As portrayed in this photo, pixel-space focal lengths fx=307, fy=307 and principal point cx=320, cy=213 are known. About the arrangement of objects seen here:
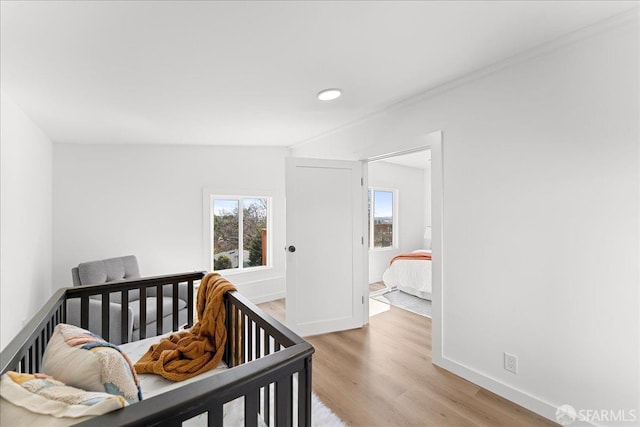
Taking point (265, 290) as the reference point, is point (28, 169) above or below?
above

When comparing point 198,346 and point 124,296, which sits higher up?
point 124,296

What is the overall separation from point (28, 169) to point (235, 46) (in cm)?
231

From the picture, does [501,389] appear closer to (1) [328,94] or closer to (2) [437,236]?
(2) [437,236]

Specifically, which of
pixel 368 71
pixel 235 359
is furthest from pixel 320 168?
pixel 235 359

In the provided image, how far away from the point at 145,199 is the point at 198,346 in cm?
280

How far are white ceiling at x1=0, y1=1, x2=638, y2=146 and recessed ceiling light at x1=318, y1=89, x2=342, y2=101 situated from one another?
0.09 meters

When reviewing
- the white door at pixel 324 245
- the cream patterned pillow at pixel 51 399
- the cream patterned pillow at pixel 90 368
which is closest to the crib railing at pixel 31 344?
the cream patterned pillow at pixel 90 368

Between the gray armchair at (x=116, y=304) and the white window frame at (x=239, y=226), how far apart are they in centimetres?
89

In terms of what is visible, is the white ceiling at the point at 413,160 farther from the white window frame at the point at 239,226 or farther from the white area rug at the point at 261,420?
the white area rug at the point at 261,420

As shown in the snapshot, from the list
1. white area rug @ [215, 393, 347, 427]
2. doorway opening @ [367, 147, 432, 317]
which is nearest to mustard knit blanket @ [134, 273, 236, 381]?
white area rug @ [215, 393, 347, 427]

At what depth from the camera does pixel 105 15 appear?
134cm

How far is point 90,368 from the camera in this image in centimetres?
86

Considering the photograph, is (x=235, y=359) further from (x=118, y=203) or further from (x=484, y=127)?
(x=118, y=203)

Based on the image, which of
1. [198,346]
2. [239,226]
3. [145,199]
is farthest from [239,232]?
[198,346]
